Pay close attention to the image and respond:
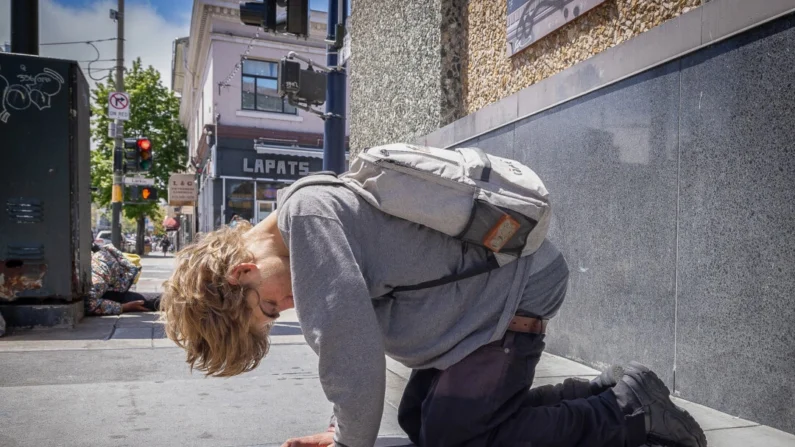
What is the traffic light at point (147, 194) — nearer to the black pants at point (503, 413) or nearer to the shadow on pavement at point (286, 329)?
the shadow on pavement at point (286, 329)

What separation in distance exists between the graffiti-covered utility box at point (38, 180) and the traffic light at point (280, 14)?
6.38ft

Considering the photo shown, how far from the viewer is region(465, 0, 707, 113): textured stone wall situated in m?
3.37

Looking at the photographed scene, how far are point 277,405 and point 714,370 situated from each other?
2.07 meters

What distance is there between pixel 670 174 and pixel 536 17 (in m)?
1.90

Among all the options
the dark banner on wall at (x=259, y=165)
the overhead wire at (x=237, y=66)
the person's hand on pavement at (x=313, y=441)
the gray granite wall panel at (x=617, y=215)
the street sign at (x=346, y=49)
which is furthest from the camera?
the overhead wire at (x=237, y=66)

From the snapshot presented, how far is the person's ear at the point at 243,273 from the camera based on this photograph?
1711 mm

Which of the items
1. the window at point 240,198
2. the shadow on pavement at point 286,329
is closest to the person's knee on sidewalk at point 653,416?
the shadow on pavement at point 286,329

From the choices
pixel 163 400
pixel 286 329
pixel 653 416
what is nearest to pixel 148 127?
pixel 286 329

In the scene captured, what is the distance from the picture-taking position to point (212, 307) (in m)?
1.71

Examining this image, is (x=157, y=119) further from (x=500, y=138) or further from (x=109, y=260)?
(x=500, y=138)

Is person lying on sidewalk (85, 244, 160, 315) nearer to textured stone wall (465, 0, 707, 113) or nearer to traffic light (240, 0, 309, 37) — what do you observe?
traffic light (240, 0, 309, 37)

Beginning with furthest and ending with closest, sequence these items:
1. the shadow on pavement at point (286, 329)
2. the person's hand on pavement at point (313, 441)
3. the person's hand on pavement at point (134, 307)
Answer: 1. the person's hand on pavement at point (134, 307)
2. the shadow on pavement at point (286, 329)
3. the person's hand on pavement at point (313, 441)

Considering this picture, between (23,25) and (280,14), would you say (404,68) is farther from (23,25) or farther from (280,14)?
(23,25)

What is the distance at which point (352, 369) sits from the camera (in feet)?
4.87
